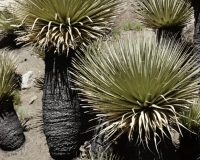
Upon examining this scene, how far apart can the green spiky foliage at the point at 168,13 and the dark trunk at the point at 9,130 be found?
11.1ft

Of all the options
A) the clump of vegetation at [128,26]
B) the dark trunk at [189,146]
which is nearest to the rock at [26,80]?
the clump of vegetation at [128,26]

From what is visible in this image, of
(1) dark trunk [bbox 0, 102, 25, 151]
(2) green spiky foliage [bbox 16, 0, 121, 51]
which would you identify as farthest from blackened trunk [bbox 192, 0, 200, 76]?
(1) dark trunk [bbox 0, 102, 25, 151]

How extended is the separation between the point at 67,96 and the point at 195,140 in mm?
2215

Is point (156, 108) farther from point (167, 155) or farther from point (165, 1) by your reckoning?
point (165, 1)

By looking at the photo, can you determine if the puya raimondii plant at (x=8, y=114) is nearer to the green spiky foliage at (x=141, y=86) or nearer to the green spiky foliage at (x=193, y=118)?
the green spiky foliage at (x=141, y=86)

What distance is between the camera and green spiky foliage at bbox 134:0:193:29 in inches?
311

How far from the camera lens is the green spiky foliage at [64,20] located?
5.84m

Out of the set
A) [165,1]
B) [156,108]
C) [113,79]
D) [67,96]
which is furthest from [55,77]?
[165,1]

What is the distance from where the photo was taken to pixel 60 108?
21.5 ft

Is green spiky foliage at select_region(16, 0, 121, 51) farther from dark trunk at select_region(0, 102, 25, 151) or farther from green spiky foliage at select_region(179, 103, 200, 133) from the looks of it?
green spiky foliage at select_region(179, 103, 200, 133)

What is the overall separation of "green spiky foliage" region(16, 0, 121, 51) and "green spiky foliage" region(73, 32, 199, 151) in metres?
0.80

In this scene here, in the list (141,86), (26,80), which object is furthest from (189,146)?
(26,80)

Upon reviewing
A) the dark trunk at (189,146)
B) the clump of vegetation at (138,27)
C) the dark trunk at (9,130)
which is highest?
the clump of vegetation at (138,27)

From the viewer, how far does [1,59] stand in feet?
23.3
